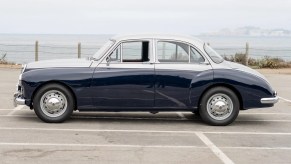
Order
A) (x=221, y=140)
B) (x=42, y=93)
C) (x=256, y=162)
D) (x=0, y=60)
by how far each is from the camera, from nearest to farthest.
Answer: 1. (x=256, y=162)
2. (x=221, y=140)
3. (x=42, y=93)
4. (x=0, y=60)

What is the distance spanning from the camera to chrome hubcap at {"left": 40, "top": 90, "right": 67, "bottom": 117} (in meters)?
10.4

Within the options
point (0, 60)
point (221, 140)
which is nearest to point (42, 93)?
point (221, 140)

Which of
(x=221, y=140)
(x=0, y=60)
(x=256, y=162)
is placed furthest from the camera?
(x=0, y=60)

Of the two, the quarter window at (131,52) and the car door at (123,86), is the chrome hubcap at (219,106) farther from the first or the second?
the quarter window at (131,52)

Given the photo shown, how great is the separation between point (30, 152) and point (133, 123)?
3.11m

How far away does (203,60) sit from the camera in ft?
35.1

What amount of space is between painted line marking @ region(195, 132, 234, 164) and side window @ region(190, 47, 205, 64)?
61.5 inches

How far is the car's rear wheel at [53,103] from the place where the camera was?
409 inches

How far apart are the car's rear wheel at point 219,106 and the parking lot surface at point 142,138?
7.0 inches

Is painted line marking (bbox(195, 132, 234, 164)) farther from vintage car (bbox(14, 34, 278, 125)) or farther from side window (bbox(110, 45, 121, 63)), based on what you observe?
side window (bbox(110, 45, 121, 63))

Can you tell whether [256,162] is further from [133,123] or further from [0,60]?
[0,60]

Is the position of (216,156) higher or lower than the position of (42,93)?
lower

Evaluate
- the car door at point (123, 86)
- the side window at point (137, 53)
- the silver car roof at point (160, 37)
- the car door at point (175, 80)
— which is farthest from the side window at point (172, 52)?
the car door at point (123, 86)

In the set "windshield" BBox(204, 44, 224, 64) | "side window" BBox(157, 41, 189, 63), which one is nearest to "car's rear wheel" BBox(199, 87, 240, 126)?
"windshield" BBox(204, 44, 224, 64)
